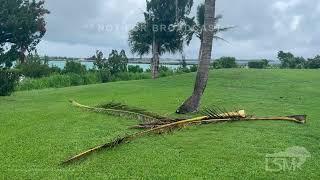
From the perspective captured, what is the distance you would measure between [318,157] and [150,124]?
3.57m

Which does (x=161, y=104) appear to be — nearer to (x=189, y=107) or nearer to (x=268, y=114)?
(x=189, y=107)

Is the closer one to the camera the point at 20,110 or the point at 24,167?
the point at 24,167

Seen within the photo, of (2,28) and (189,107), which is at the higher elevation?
(2,28)

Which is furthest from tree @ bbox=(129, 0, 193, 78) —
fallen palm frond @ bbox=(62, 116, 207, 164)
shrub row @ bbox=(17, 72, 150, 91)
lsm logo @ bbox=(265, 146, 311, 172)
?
lsm logo @ bbox=(265, 146, 311, 172)

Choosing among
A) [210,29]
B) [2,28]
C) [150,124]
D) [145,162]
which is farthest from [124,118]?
[2,28]

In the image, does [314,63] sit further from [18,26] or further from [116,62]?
[18,26]

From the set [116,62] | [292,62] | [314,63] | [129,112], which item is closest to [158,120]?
[129,112]

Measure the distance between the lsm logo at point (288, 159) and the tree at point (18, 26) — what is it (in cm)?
1552

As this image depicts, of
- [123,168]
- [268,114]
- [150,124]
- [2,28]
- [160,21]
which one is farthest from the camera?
[160,21]

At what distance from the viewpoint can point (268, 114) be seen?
47.4ft

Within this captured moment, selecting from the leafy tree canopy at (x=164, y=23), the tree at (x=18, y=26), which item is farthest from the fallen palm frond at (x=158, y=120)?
the leafy tree canopy at (x=164, y=23)

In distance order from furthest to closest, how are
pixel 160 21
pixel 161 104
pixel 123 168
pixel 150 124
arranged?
pixel 160 21 < pixel 161 104 < pixel 150 124 < pixel 123 168

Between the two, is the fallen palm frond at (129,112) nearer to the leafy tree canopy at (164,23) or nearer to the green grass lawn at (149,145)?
the green grass lawn at (149,145)

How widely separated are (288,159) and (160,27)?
92.9 feet
